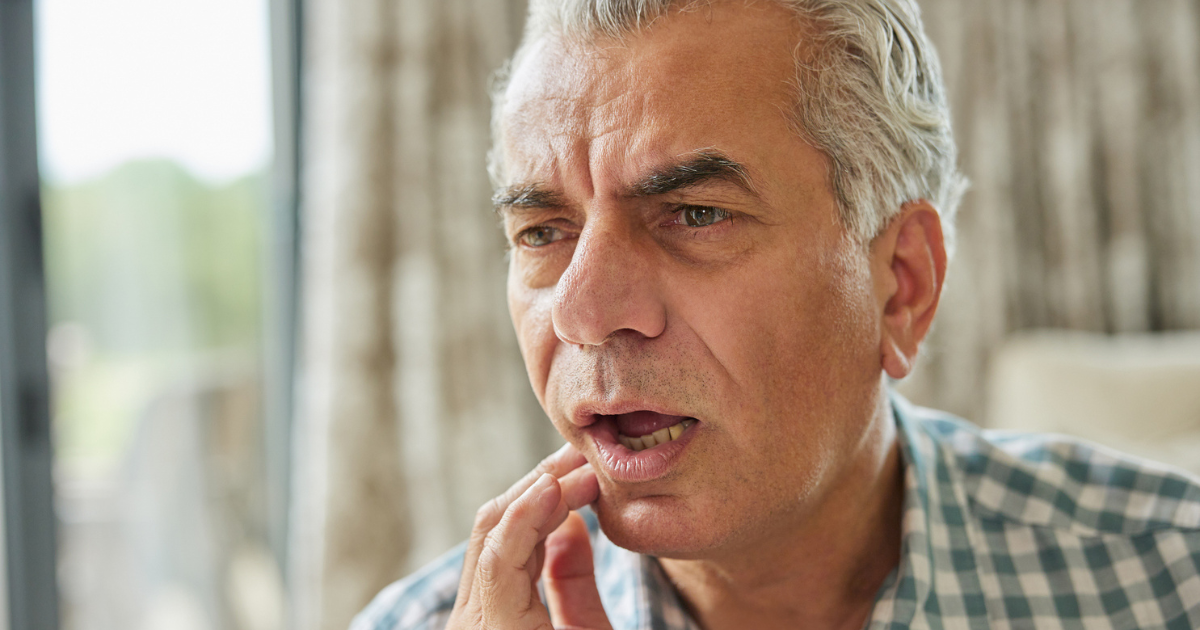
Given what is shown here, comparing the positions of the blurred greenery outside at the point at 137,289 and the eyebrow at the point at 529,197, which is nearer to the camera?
the eyebrow at the point at 529,197

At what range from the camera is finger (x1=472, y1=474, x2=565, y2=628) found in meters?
1.03

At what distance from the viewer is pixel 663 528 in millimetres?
1026

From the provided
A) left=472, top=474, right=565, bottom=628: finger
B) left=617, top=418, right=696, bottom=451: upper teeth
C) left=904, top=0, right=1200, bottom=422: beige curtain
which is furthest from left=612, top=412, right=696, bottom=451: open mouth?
left=904, top=0, right=1200, bottom=422: beige curtain

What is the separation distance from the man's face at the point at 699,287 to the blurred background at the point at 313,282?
1.71 metres

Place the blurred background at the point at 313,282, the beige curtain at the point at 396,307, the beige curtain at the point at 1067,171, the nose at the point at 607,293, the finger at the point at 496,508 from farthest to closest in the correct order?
the beige curtain at the point at 1067,171, the beige curtain at the point at 396,307, the blurred background at the point at 313,282, the finger at the point at 496,508, the nose at the point at 607,293

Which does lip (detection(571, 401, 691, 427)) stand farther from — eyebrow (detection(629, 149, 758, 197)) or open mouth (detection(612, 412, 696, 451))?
eyebrow (detection(629, 149, 758, 197))

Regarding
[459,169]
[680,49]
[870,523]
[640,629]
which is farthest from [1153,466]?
[459,169]

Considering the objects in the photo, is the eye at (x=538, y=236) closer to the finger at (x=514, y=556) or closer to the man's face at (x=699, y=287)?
the man's face at (x=699, y=287)

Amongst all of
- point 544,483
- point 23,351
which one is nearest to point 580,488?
point 544,483

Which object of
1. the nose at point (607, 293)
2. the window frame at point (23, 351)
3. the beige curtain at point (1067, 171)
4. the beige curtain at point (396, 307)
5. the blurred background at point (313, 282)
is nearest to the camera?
the nose at point (607, 293)

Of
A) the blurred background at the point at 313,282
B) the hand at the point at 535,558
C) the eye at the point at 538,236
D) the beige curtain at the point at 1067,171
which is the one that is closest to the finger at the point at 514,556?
→ the hand at the point at 535,558

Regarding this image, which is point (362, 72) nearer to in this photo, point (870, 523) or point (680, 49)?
point (680, 49)

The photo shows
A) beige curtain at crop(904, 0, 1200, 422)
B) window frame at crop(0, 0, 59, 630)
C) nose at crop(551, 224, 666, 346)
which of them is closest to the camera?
nose at crop(551, 224, 666, 346)

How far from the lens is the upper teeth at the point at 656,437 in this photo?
104cm
